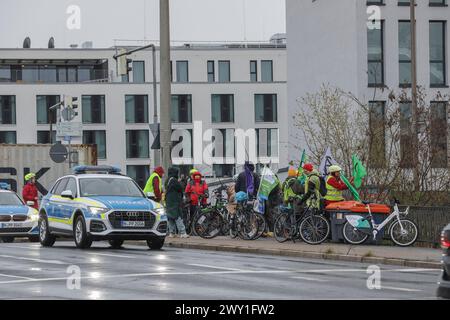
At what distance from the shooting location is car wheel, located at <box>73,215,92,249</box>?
86.1 feet

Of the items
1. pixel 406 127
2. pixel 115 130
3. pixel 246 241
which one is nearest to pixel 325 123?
pixel 406 127

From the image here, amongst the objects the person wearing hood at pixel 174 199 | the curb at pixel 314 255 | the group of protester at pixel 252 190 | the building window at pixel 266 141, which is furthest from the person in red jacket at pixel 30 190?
the building window at pixel 266 141

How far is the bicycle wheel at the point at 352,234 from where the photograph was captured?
1031 inches

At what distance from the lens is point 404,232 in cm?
2580

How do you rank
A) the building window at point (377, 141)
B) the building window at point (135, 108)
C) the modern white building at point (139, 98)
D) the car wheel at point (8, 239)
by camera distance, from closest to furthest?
the building window at point (377, 141) → the car wheel at point (8, 239) → the modern white building at point (139, 98) → the building window at point (135, 108)

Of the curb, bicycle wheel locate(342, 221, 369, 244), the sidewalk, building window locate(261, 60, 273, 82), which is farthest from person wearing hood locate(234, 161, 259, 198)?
building window locate(261, 60, 273, 82)

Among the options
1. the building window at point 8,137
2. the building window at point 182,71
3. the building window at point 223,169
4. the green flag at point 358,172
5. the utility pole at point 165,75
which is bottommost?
the building window at point 223,169

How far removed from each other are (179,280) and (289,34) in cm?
4551

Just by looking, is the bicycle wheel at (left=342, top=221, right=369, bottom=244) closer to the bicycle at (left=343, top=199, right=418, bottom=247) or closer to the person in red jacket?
the bicycle at (left=343, top=199, right=418, bottom=247)

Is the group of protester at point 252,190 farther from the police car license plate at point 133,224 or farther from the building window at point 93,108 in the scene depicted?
the building window at point 93,108

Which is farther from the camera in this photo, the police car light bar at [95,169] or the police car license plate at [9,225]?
the police car license plate at [9,225]

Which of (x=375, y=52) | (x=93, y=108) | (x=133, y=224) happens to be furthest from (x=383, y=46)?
(x=93, y=108)

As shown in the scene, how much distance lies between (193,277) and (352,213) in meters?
8.59

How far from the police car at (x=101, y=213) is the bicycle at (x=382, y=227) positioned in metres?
4.02
